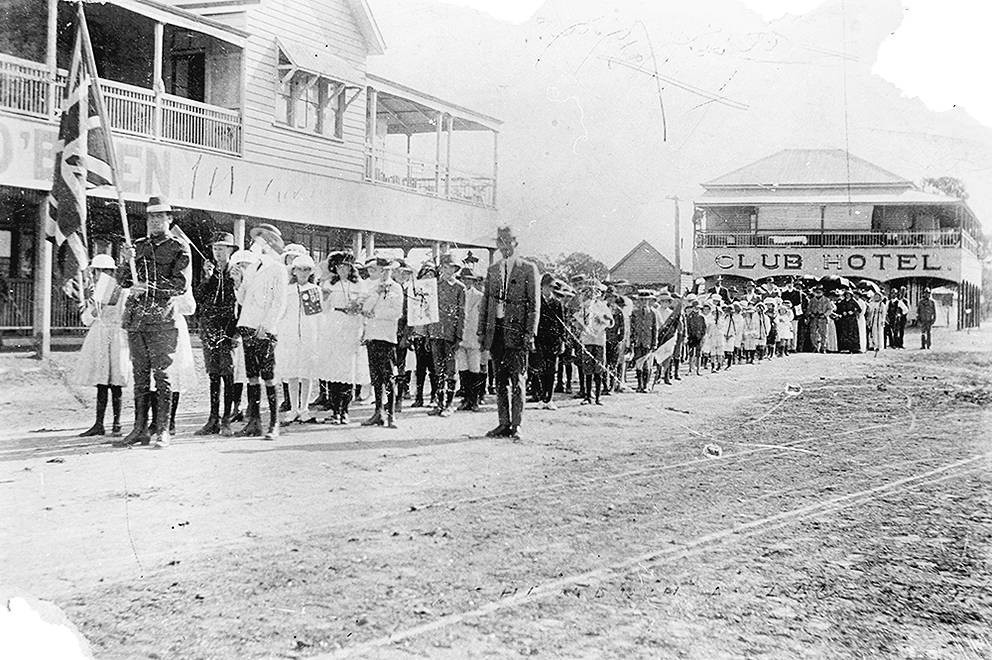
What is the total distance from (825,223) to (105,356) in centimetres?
751

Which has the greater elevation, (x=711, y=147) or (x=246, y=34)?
(x=246, y=34)

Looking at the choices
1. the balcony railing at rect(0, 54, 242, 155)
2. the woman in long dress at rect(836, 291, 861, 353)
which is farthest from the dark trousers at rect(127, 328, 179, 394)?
the woman in long dress at rect(836, 291, 861, 353)

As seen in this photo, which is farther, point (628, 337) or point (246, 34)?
point (628, 337)

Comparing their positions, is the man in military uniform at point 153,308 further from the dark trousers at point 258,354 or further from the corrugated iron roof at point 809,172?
the corrugated iron roof at point 809,172

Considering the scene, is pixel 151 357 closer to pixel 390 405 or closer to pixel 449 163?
pixel 390 405

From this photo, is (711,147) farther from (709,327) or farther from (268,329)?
(709,327)

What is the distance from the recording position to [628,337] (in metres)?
13.4

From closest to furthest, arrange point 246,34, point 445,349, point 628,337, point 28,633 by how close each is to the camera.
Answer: point 28,633
point 445,349
point 246,34
point 628,337

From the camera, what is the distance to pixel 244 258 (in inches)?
301

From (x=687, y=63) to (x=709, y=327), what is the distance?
34.3 feet

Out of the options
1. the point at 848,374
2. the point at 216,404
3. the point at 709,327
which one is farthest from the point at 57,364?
the point at 848,374

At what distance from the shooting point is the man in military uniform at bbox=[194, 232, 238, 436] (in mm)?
7605

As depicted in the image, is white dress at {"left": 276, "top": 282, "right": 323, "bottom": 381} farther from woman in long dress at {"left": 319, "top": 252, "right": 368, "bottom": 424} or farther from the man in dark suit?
the man in dark suit

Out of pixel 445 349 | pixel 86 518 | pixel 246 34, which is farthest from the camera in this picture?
pixel 246 34
